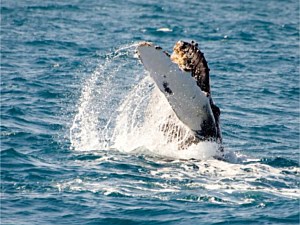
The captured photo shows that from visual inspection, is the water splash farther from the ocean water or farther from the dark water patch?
the dark water patch

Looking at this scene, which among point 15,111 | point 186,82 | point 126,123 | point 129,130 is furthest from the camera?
point 15,111

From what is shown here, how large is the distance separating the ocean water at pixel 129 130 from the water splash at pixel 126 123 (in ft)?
0.12

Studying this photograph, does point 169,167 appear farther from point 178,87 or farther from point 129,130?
point 129,130

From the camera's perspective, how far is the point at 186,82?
16.0 meters

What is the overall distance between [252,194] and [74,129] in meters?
6.80

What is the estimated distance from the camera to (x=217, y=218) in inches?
562

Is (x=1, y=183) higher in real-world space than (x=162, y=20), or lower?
lower

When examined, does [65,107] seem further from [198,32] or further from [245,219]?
[198,32]

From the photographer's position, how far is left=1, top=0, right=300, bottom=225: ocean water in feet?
48.8

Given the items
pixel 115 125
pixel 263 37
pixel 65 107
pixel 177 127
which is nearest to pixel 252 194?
pixel 177 127

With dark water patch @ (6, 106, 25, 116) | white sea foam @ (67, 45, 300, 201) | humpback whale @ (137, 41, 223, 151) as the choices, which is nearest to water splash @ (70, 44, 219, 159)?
white sea foam @ (67, 45, 300, 201)

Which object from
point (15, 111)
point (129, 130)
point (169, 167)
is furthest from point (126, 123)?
point (15, 111)

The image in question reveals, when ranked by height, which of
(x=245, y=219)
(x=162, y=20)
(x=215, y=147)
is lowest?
(x=245, y=219)

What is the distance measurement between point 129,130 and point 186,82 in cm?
415
